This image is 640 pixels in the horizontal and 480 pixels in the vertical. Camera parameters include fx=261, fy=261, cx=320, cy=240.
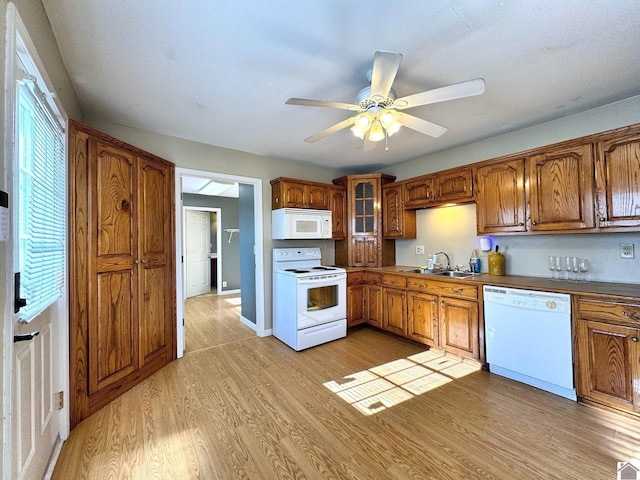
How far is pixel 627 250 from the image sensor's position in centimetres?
221

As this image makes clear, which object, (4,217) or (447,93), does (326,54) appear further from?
(4,217)

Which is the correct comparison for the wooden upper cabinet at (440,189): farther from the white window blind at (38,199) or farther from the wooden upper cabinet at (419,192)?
A: the white window blind at (38,199)

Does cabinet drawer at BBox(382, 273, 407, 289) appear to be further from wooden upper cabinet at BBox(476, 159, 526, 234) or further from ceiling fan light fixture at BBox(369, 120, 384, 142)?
ceiling fan light fixture at BBox(369, 120, 384, 142)

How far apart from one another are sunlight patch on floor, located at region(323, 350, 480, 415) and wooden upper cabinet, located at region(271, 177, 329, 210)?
215 centimetres

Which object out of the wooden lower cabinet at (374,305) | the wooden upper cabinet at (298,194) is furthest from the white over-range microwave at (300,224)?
the wooden lower cabinet at (374,305)

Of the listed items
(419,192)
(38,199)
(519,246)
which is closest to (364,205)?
(419,192)

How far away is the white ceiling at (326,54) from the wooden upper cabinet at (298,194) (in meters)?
0.98

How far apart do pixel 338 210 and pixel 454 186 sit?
1.58 metres

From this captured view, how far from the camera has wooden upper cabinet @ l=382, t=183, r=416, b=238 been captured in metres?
3.68

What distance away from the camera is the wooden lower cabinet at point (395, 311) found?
321cm

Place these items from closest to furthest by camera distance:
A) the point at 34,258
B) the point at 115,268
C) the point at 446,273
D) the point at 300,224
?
1. the point at 34,258
2. the point at 115,268
3. the point at 446,273
4. the point at 300,224

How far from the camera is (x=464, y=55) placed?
65.2 inches

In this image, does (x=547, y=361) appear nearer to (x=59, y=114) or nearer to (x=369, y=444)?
(x=369, y=444)

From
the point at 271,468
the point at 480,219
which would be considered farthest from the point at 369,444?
the point at 480,219
